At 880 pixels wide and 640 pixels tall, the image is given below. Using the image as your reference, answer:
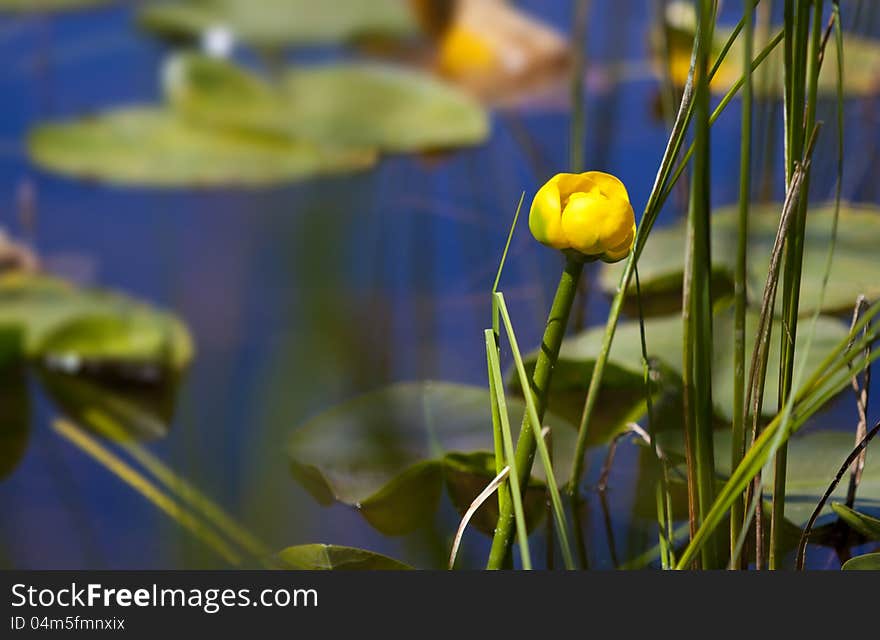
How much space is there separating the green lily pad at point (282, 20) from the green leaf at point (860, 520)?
1.32 metres

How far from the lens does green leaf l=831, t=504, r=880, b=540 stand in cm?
53

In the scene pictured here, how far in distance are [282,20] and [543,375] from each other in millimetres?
1401

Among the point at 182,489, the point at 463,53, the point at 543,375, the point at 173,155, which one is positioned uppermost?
the point at 463,53

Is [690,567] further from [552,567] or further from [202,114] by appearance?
[202,114]

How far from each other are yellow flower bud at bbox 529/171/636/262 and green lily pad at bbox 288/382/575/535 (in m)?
0.28

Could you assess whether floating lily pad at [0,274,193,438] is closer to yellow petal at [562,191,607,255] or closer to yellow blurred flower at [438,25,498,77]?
yellow petal at [562,191,607,255]

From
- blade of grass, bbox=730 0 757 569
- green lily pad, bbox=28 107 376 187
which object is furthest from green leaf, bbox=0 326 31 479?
blade of grass, bbox=730 0 757 569

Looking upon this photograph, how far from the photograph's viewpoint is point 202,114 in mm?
1339

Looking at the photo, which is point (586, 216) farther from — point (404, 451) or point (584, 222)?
point (404, 451)

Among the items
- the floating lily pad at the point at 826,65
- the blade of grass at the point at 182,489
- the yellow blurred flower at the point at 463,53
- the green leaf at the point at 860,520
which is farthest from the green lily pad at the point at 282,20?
the green leaf at the point at 860,520

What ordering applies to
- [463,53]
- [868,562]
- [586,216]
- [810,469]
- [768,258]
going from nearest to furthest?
[586,216] < [868,562] < [810,469] < [768,258] < [463,53]

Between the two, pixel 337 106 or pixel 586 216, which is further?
pixel 337 106

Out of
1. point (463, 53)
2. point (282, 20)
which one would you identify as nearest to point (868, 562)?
point (463, 53)

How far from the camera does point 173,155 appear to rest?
4.16ft
